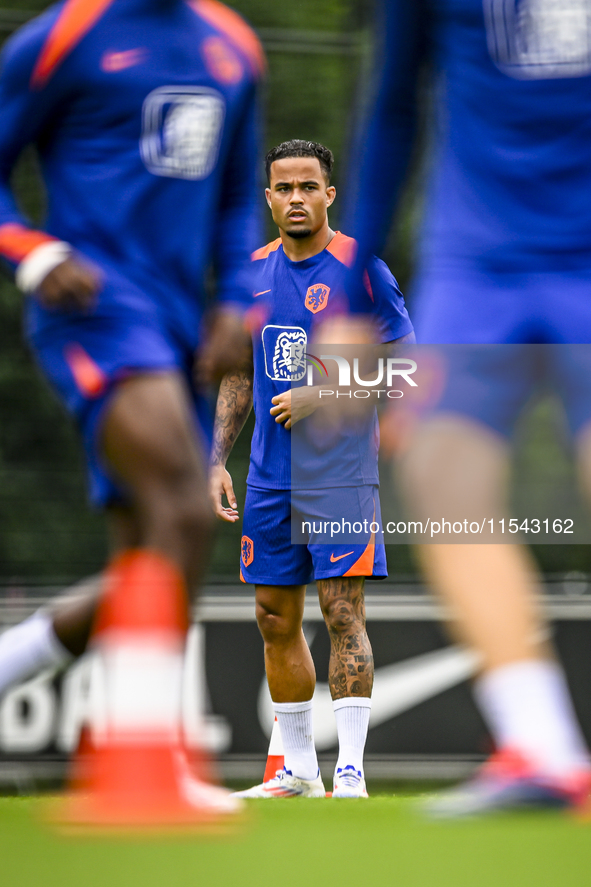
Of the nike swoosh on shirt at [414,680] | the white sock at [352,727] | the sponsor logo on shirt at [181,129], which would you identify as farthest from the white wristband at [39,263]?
the nike swoosh on shirt at [414,680]

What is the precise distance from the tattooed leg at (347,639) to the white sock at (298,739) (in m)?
0.15

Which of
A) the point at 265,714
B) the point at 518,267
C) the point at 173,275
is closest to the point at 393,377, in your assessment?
the point at 173,275

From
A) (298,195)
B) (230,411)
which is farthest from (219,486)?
(298,195)

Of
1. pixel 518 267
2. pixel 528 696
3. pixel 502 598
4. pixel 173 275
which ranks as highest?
pixel 173 275

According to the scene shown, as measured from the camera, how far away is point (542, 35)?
2.17 meters

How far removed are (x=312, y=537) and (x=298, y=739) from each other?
724mm

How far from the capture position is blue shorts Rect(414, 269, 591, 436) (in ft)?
7.20

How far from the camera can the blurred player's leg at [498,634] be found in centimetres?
198

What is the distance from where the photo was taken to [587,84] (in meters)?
2.19

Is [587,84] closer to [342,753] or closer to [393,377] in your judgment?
[393,377]

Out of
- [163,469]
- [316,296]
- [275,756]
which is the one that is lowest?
[275,756]

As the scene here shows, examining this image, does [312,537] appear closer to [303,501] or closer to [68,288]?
[303,501]

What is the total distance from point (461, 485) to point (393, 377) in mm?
1397

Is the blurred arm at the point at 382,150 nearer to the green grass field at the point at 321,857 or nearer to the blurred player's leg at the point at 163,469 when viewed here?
the blurred player's leg at the point at 163,469
